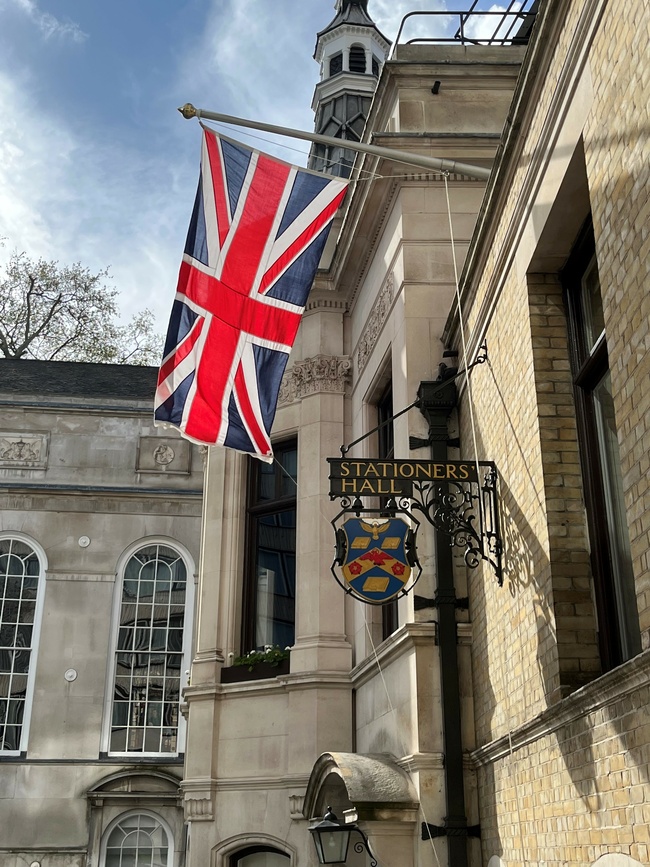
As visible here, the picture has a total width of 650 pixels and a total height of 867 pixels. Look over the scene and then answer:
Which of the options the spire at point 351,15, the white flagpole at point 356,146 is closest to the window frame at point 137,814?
the white flagpole at point 356,146

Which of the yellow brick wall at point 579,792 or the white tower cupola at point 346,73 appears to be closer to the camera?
the yellow brick wall at point 579,792

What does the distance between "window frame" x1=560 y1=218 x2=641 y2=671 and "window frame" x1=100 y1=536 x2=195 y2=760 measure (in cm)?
1464

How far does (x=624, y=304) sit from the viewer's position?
5.62m

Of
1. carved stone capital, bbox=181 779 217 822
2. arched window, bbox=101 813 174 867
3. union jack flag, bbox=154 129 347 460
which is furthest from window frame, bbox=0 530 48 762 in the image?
union jack flag, bbox=154 129 347 460

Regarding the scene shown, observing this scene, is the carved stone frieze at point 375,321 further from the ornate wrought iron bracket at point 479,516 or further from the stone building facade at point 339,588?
the ornate wrought iron bracket at point 479,516

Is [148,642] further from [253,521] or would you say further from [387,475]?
[387,475]

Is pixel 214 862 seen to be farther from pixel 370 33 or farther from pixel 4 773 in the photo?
pixel 370 33

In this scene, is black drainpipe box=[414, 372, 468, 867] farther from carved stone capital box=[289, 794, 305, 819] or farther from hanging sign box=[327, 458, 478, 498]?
carved stone capital box=[289, 794, 305, 819]

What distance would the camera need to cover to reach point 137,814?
20.0m

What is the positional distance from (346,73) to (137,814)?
59.4ft

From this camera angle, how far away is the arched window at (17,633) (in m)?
20.7

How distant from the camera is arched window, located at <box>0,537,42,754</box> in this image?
20703mm

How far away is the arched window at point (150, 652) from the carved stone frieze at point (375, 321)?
10149 mm

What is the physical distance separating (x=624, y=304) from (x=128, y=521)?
18.0 m
